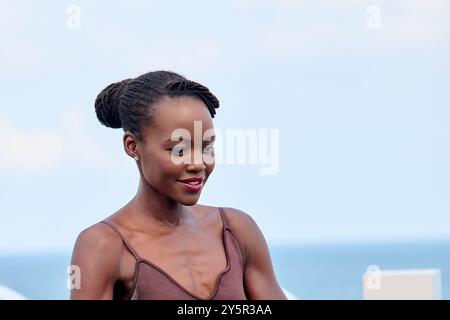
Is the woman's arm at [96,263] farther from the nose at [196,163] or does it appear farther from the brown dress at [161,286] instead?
the nose at [196,163]

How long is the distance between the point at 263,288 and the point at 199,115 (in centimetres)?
53

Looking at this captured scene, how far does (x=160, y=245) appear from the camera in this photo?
2.65 m

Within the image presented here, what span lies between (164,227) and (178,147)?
25cm

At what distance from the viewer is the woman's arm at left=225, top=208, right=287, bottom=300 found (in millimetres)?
2785

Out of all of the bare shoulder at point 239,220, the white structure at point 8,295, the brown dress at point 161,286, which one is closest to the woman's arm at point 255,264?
the bare shoulder at point 239,220

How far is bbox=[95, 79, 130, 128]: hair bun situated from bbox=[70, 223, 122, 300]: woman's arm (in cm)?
32

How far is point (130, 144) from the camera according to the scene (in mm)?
→ 2678

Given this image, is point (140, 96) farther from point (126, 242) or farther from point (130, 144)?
point (126, 242)

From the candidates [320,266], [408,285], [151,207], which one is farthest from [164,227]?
[320,266]

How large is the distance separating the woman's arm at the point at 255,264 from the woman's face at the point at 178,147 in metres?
0.26

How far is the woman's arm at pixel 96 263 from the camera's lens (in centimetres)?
251

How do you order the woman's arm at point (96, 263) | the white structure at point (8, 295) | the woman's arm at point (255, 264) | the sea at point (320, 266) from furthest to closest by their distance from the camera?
the sea at point (320, 266)
the white structure at point (8, 295)
the woman's arm at point (255, 264)
the woman's arm at point (96, 263)

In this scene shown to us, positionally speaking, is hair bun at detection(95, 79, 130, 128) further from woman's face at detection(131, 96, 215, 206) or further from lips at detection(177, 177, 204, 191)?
lips at detection(177, 177, 204, 191)

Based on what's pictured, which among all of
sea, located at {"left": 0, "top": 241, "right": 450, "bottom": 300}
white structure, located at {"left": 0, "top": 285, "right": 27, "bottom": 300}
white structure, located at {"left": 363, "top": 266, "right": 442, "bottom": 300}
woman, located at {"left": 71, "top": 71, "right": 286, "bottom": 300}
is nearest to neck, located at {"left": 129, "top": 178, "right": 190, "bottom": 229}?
woman, located at {"left": 71, "top": 71, "right": 286, "bottom": 300}
